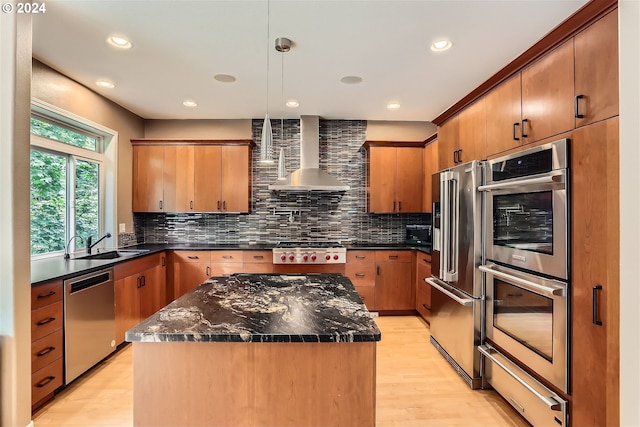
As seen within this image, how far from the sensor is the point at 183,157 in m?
4.20

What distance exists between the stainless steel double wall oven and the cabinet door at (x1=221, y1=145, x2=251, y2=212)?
3.01 m

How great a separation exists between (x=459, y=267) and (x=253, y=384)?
6.46ft

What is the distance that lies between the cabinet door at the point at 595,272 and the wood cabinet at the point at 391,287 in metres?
2.43

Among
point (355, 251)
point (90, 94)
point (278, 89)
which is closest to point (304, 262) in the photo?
point (355, 251)

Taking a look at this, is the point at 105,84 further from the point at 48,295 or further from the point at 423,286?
Answer: the point at 423,286

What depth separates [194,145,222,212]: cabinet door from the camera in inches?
165

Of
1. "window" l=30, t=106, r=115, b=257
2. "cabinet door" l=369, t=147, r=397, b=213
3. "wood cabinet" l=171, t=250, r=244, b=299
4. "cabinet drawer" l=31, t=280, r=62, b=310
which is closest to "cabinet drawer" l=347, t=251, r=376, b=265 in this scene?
"cabinet door" l=369, t=147, r=397, b=213

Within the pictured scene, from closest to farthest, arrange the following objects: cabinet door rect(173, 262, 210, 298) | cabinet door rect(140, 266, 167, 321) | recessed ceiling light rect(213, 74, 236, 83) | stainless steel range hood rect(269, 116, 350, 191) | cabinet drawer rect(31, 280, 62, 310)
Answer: cabinet drawer rect(31, 280, 62, 310) → recessed ceiling light rect(213, 74, 236, 83) → cabinet door rect(140, 266, 167, 321) → cabinet door rect(173, 262, 210, 298) → stainless steel range hood rect(269, 116, 350, 191)

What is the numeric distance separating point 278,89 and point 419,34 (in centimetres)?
160

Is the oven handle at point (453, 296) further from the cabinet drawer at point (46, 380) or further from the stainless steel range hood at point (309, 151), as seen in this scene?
the cabinet drawer at point (46, 380)

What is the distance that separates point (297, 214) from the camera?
15.0 feet

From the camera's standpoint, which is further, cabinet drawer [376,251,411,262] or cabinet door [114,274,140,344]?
cabinet drawer [376,251,411,262]

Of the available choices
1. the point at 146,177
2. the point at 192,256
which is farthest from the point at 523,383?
the point at 146,177

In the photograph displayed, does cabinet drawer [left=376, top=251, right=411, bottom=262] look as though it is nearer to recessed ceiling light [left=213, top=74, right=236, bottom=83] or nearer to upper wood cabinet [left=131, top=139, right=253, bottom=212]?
upper wood cabinet [left=131, top=139, right=253, bottom=212]
